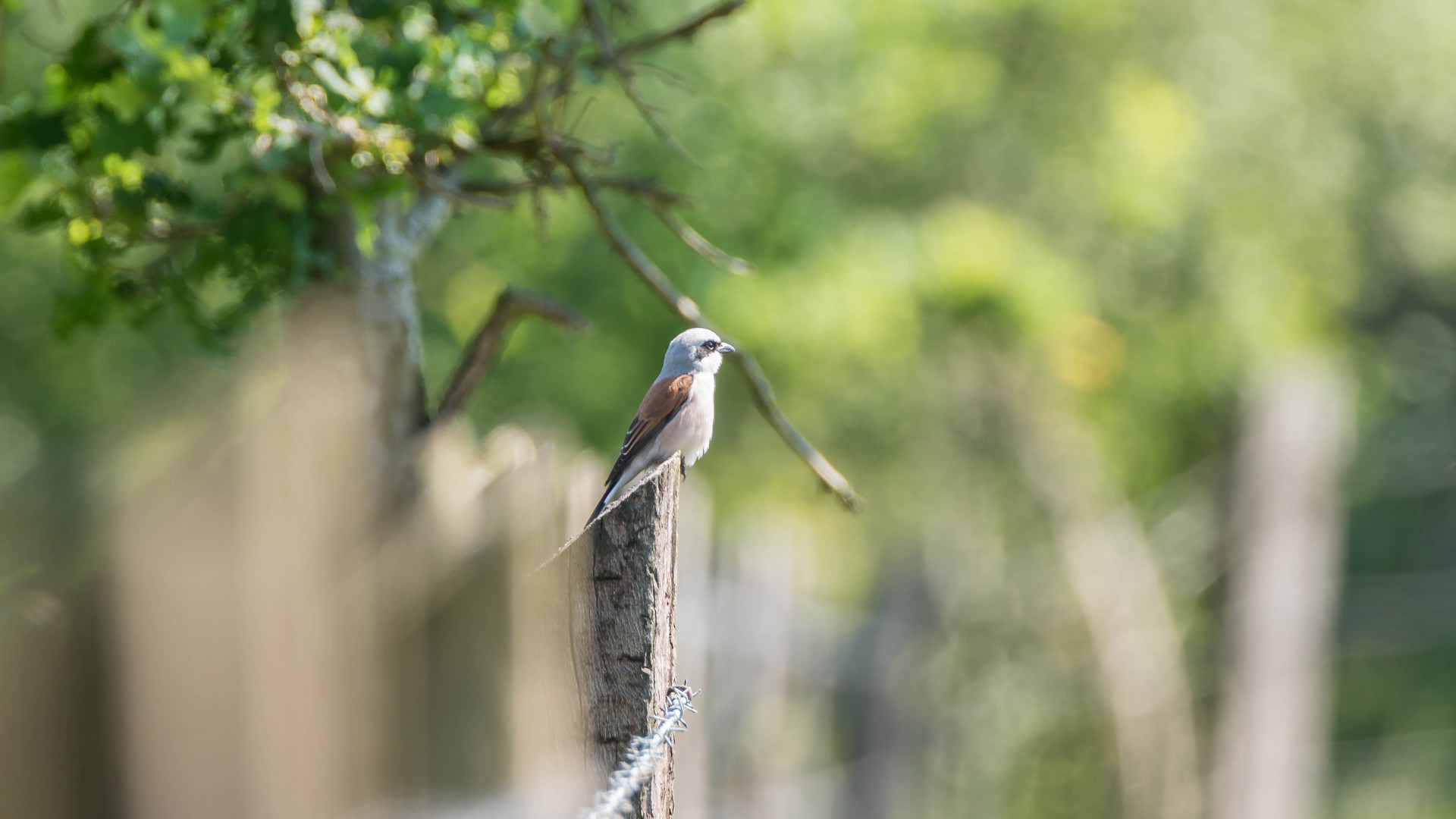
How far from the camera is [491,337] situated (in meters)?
3.22

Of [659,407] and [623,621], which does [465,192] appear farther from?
[623,621]

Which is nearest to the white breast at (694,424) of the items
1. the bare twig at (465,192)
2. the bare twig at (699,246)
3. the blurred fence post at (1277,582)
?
the bare twig at (699,246)

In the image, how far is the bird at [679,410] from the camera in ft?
10.00

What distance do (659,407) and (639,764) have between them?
162 cm

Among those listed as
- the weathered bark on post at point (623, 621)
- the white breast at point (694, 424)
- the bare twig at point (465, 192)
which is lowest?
the weathered bark on post at point (623, 621)

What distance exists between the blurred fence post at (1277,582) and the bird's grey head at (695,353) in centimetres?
535

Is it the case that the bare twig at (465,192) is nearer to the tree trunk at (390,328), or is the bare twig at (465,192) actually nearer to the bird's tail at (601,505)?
the tree trunk at (390,328)

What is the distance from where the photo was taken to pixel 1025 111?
939cm

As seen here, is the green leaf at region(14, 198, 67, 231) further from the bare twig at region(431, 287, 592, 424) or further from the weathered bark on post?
the weathered bark on post

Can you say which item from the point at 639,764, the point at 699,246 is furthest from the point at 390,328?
the point at 639,764

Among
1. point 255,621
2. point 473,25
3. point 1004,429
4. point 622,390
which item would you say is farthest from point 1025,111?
point 255,621

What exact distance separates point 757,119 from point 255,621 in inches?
252

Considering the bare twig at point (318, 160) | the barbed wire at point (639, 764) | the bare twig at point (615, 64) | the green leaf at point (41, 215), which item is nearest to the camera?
the barbed wire at point (639, 764)

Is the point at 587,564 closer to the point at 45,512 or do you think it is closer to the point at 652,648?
the point at 652,648
